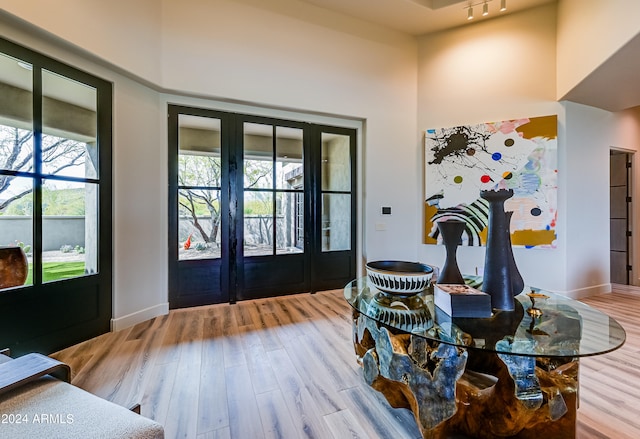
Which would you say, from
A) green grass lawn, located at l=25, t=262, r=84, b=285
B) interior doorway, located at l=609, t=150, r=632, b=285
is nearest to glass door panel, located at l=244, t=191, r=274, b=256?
green grass lawn, located at l=25, t=262, r=84, b=285

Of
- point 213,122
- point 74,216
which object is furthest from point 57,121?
point 213,122

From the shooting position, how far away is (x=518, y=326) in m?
1.33

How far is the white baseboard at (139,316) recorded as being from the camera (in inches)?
105

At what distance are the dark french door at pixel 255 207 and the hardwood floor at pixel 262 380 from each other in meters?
0.70

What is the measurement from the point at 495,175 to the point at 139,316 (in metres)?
4.66

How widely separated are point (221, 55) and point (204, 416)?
3550 millimetres

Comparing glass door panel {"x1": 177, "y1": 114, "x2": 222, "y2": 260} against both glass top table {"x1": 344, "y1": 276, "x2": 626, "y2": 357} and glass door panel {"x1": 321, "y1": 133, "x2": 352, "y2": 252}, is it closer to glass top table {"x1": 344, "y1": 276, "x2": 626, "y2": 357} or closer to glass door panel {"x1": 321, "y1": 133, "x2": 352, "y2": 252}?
glass door panel {"x1": 321, "y1": 133, "x2": 352, "y2": 252}

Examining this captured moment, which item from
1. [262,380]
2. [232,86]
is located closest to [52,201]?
[232,86]

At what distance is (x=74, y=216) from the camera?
244 cm

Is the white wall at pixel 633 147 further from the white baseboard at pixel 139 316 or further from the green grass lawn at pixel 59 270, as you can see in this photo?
the green grass lawn at pixel 59 270

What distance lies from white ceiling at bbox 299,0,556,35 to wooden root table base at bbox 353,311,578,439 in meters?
4.23

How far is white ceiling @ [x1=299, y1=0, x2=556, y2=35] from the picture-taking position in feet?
12.1

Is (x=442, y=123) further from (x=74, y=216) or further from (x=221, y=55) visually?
(x=74, y=216)

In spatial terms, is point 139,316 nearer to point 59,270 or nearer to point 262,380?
point 59,270
